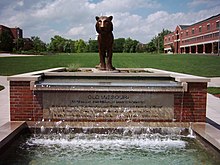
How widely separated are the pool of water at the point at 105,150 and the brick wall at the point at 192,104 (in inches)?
26.1

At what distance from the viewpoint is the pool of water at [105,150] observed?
486 cm

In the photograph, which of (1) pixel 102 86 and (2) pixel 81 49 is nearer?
(1) pixel 102 86

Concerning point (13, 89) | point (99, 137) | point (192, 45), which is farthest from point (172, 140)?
point (192, 45)

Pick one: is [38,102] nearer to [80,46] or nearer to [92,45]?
[92,45]

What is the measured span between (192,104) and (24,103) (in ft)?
12.4

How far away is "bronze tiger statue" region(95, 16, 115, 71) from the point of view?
8125 mm

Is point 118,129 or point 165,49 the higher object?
point 165,49

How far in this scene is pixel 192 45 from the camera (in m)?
79.9

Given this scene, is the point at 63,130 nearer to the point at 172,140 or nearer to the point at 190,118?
the point at 172,140

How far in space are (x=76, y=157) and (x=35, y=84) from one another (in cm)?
226

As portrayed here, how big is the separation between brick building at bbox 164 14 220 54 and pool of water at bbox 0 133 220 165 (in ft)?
183

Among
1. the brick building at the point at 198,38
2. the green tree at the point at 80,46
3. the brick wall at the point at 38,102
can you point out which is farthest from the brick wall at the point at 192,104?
the green tree at the point at 80,46

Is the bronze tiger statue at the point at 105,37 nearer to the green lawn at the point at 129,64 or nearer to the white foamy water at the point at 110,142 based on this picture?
the white foamy water at the point at 110,142

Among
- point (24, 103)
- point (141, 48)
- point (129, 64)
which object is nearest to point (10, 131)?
point (24, 103)
